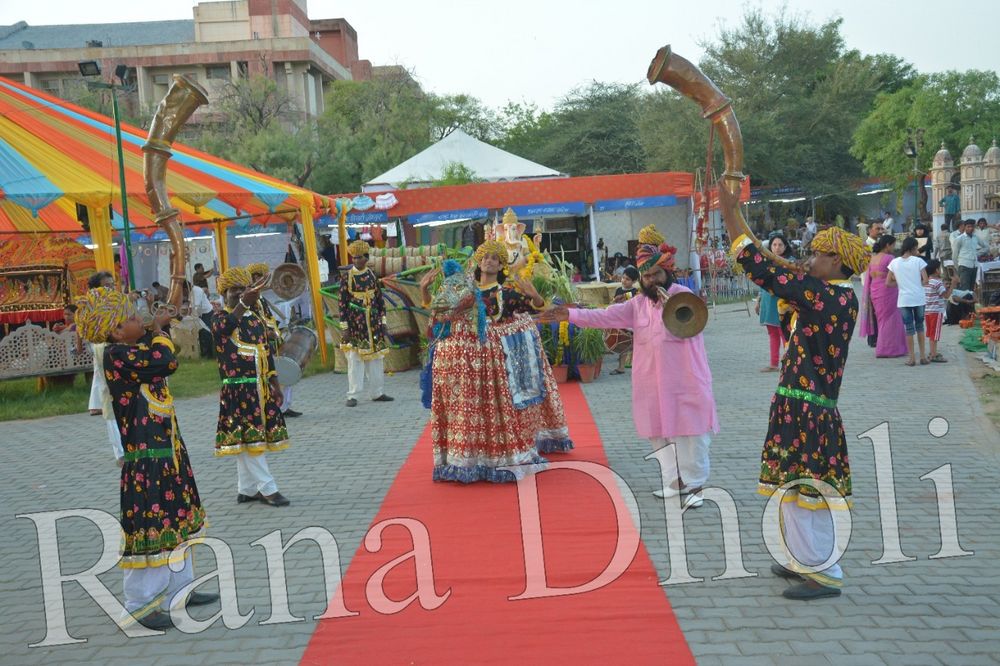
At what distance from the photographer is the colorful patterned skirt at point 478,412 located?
23.4 ft

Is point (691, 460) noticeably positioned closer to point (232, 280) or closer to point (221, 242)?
point (232, 280)

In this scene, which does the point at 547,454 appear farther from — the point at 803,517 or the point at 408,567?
the point at 803,517

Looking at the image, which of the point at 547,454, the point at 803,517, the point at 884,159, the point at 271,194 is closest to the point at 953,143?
the point at 884,159

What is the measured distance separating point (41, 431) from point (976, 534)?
32.4ft

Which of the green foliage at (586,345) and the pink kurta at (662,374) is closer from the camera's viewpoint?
the pink kurta at (662,374)

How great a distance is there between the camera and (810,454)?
453 cm

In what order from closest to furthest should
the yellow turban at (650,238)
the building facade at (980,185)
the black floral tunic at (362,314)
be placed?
the yellow turban at (650,238) < the black floral tunic at (362,314) < the building facade at (980,185)

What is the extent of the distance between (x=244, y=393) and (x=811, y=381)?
4.02 meters

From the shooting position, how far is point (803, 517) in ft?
15.1

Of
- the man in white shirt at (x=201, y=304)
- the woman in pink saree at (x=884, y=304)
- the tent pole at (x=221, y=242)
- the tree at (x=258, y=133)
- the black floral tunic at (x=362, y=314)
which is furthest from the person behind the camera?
the tree at (x=258, y=133)

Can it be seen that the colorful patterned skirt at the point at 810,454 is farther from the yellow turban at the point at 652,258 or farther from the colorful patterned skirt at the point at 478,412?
the colorful patterned skirt at the point at 478,412

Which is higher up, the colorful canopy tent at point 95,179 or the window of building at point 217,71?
the window of building at point 217,71

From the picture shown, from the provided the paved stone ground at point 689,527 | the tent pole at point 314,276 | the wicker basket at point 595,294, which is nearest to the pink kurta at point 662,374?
the paved stone ground at point 689,527

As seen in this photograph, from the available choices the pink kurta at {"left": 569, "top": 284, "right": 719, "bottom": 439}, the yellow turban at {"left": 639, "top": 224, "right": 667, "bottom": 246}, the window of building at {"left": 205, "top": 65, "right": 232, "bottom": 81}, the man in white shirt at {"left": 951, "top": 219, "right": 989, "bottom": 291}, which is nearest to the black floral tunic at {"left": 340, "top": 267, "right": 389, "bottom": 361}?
the yellow turban at {"left": 639, "top": 224, "right": 667, "bottom": 246}
